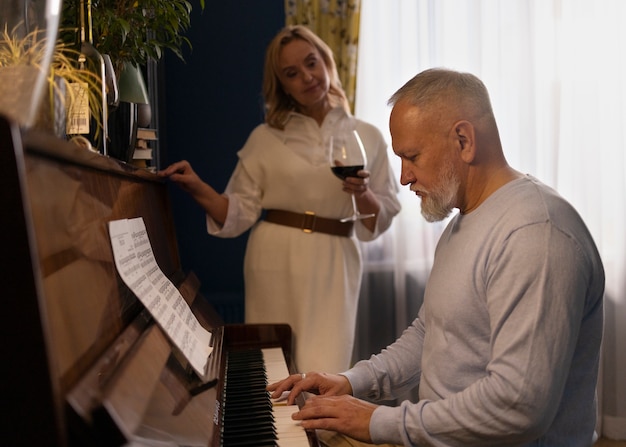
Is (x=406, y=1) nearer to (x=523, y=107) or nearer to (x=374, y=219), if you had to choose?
(x=523, y=107)

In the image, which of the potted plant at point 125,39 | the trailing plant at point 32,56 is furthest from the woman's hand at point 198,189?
the trailing plant at point 32,56

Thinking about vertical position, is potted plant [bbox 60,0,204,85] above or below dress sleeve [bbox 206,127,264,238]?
above

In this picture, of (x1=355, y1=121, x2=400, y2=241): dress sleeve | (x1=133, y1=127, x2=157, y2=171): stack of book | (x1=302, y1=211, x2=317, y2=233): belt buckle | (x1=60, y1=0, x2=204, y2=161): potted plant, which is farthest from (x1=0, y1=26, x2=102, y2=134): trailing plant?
(x1=355, y1=121, x2=400, y2=241): dress sleeve

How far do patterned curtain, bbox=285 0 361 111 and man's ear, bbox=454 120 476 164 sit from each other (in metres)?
2.15

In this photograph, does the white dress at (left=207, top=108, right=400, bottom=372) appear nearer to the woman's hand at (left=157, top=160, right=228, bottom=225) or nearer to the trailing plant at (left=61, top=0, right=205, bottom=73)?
the woman's hand at (left=157, top=160, right=228, bottom=225)

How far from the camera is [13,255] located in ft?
2.18

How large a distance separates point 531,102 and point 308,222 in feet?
4.97

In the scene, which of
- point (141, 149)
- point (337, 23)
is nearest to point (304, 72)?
point (141, 149)

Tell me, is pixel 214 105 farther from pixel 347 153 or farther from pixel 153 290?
pixel 153 290

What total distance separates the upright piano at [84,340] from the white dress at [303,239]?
102 centimetres

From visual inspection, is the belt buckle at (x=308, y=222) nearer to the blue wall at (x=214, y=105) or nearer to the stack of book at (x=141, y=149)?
the stack of book at (x=141, y=149)

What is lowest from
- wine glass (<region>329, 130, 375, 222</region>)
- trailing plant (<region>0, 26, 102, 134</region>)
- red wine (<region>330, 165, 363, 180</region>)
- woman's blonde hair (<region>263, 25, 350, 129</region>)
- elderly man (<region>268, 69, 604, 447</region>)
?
elderly man (<region>268, 69, 604, 447</region>)

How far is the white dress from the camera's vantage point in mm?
2627

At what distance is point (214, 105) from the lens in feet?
11.9
